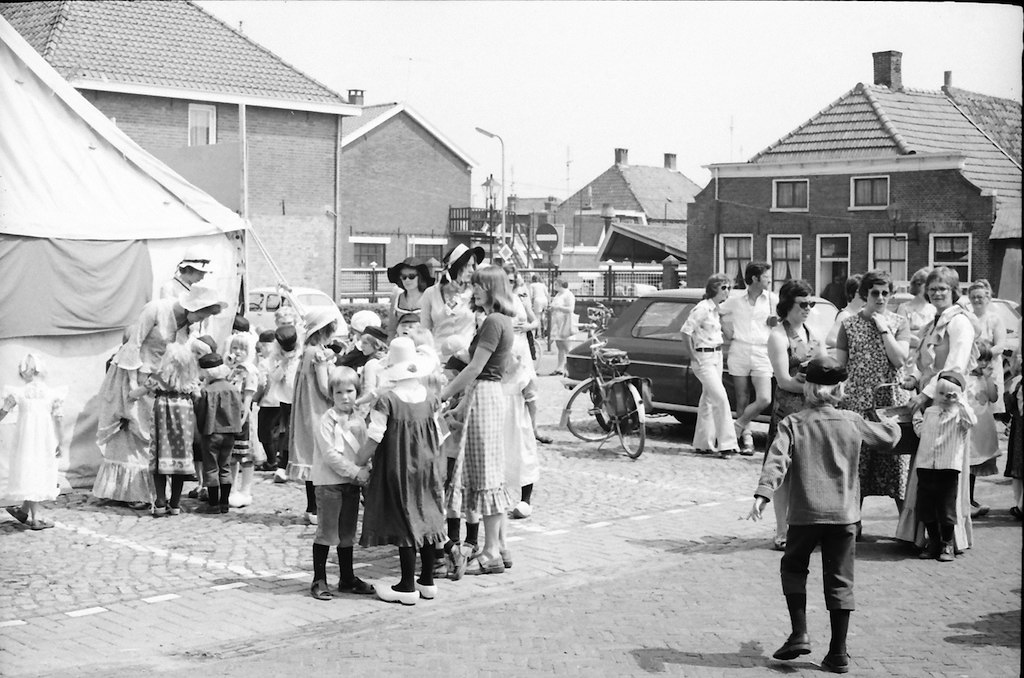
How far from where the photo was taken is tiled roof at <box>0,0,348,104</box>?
30.0 meters

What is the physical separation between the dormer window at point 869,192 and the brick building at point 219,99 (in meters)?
14.8

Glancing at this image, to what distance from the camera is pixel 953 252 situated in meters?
28.7

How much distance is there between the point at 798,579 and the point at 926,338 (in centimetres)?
392

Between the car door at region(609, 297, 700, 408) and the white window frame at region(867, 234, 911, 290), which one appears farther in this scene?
the white window frame at region(867, 234, 911, 290)

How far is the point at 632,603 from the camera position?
23.0ft

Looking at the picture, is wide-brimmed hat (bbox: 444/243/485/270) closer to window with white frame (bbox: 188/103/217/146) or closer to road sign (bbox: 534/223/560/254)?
road sign (bbox: 534/223/560/254)

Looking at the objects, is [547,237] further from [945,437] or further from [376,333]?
[945,437]

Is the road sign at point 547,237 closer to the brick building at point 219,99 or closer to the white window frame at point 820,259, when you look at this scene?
the brick building at point 219,99

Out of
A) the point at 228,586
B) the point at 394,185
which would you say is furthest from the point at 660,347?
the point at 394,185

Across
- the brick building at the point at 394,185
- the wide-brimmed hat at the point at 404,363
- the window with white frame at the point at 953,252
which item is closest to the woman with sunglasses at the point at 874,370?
the wide-brimmed hat at the point at 404,363

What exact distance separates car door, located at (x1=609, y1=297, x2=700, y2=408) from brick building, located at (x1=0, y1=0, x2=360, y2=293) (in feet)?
54.0

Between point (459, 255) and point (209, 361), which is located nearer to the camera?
point (459, 255)

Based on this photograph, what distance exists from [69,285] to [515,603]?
6.16 m

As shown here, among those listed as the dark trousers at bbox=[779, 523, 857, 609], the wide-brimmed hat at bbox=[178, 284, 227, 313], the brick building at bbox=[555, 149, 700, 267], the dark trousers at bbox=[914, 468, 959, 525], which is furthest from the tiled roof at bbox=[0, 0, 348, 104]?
the brick building at bbox=[555, 149, 700, 267]
